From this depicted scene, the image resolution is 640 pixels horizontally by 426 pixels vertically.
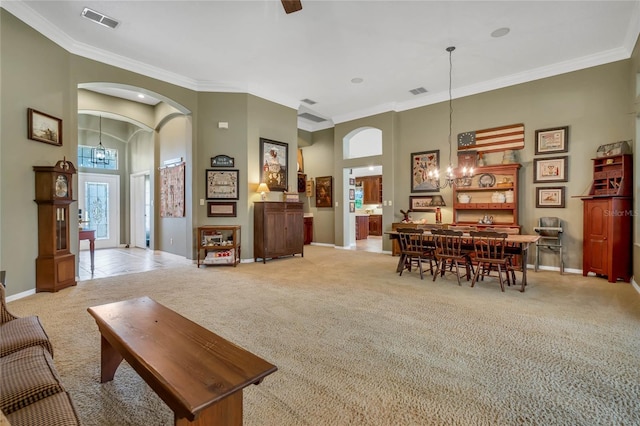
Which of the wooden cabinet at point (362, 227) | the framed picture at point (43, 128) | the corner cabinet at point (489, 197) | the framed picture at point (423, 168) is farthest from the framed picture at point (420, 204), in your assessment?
the framed picture at point (43, 128)

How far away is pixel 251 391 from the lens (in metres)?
1.87

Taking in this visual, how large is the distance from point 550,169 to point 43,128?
310 inches

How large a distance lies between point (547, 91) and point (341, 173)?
4592mm

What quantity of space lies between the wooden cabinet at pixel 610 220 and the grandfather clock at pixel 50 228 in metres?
7.70

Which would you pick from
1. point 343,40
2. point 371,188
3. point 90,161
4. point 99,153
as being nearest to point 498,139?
point 343,40

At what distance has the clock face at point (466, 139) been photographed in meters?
6.10

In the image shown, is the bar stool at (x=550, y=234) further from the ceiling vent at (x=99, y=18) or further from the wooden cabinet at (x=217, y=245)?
the ceiling vent at (x=99, y=18)

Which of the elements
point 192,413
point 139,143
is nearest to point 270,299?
point 192,413

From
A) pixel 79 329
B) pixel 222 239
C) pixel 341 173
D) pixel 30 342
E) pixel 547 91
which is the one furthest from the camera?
pixel 341 173

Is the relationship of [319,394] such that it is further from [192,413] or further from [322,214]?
[322,214]

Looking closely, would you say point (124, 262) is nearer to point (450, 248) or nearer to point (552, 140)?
point (450, 248)

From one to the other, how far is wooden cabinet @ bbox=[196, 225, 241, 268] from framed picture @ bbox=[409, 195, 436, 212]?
155 inches

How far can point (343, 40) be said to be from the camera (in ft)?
14.5

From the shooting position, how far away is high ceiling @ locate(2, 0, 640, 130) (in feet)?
12.1
